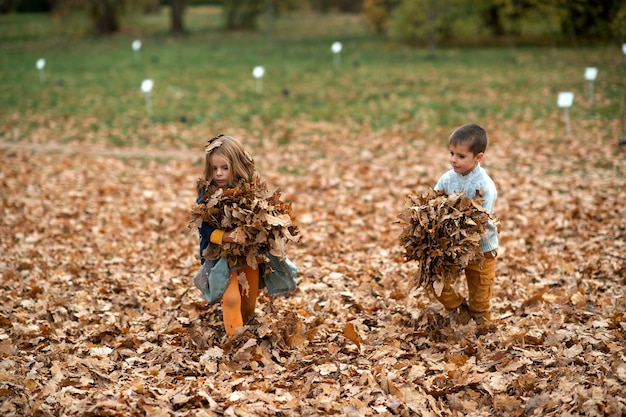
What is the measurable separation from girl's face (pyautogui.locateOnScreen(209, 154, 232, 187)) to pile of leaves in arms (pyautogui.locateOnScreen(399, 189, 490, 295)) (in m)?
1.39

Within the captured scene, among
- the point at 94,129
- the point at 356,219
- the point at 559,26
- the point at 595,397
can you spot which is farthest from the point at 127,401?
the point at 559,26

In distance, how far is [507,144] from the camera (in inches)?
501

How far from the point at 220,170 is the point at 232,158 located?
13 centimetres

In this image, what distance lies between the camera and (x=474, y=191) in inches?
184

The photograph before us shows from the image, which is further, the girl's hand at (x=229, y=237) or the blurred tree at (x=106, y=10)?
the blurred tree at (x=106, y=10)

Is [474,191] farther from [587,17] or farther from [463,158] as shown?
[587,17]

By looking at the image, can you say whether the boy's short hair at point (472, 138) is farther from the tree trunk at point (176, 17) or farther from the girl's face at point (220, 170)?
the tree trunk at point (176, 17)

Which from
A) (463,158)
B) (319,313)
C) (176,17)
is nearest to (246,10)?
(176,17)

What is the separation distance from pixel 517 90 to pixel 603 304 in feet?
46.1

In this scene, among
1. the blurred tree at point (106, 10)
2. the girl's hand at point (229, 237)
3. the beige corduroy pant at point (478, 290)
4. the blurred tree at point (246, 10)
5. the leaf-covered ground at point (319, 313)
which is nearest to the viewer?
the leaf-covered ground at point (319, 313)

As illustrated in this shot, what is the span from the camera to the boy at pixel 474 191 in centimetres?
452

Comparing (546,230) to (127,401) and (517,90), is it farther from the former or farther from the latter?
(517,90)

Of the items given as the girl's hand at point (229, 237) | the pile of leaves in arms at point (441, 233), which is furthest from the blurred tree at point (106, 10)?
the pile of leaves in arms at point (441, 233)

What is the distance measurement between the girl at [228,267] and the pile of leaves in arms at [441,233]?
101 cm
